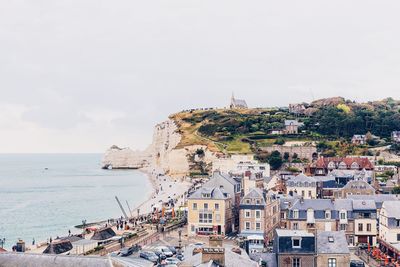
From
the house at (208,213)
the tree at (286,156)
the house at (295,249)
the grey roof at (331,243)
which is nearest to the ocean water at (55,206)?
the house at (208,213)

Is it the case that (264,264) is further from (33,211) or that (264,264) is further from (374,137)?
(374,137)

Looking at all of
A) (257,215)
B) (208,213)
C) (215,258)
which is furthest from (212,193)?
(215,258)

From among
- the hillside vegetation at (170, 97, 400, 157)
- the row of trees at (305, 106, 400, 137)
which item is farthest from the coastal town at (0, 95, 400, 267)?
the row of trees at (305, 106, 400, 137)

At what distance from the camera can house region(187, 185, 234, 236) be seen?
52.9m

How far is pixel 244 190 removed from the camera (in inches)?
2383

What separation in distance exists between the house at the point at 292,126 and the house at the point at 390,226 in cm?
7995

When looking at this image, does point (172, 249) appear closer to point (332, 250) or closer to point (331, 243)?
point (331, 243)

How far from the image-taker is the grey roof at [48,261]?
20.1 metres

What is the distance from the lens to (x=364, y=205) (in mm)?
52531

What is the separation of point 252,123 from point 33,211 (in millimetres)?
62687

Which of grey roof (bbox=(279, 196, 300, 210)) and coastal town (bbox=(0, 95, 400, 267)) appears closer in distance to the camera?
coastal town (bbox=(0, 95, 400, 267))

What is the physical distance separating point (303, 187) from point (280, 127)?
6158cm

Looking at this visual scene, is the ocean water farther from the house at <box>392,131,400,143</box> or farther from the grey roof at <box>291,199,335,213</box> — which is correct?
the house at <box>392,131,400,143</box>

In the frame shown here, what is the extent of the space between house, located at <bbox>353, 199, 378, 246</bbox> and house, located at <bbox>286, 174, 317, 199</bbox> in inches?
756
